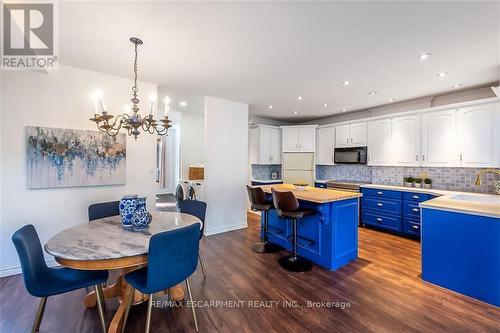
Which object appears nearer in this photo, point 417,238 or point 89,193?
point 89,193

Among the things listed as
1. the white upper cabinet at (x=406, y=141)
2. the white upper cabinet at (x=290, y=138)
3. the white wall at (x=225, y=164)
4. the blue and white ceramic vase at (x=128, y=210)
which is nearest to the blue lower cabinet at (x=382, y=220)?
the white upper cabinet at (x=406, y=141)

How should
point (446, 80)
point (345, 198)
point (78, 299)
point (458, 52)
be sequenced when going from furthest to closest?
point (446, 80) → point (345, 198) → point (458, 52) → point (78, 299)

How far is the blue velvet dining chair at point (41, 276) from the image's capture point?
1.53 meters

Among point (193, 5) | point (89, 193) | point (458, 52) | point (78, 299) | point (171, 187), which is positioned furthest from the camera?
point (171, 187)

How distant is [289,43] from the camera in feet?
7.47

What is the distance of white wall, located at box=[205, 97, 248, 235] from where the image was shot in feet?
13.6

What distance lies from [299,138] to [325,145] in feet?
2.35

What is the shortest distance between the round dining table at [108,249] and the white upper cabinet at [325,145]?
4.39 metres

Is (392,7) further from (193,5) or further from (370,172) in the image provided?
(370,172)

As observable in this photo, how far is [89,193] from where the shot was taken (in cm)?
308

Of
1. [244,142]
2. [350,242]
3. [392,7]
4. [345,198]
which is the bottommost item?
[350,242]

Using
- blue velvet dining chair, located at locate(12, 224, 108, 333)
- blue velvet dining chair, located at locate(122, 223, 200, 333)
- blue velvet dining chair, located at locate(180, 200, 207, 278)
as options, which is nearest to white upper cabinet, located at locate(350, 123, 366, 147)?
→ blue velvet dining chair, located at locate(180, 200, 207, 278)

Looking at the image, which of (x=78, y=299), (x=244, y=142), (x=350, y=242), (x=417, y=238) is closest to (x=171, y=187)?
(x=244, y=142)

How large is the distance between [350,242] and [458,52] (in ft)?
8.61
